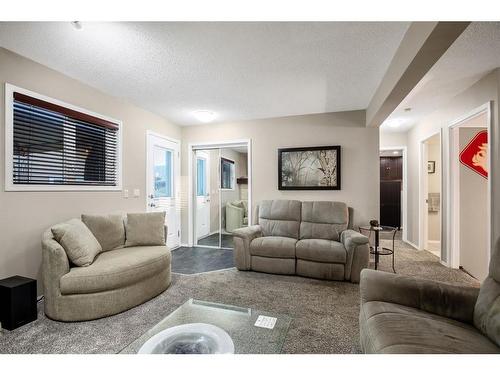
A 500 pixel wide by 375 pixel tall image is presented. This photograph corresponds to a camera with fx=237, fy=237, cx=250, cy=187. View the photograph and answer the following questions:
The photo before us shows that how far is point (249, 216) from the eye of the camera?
4.36 metres

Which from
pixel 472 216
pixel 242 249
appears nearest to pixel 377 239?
pixel 472 216

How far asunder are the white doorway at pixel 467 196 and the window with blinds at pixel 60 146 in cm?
481

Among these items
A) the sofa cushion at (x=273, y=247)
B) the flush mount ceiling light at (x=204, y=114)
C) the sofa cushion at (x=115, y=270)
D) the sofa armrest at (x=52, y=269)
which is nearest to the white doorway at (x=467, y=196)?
the sofa cushion at (x=273, y=247)

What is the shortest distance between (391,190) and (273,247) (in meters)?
5.16

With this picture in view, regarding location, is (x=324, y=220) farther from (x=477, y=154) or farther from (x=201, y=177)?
(x=201, y=177)

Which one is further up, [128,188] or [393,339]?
[128,188]

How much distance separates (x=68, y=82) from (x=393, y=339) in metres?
3.71

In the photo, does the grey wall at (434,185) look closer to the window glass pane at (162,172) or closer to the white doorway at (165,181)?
the white doorway at (165,181)

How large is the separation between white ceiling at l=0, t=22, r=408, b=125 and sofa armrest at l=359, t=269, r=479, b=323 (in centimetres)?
188

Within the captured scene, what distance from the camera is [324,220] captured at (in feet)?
11.6

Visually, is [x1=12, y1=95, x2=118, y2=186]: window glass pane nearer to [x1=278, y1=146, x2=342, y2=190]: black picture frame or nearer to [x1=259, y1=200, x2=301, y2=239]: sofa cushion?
[x1=259, y1=200, x2=301, y2=239]: sofa cushion

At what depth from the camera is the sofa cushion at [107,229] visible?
8.70 feet
